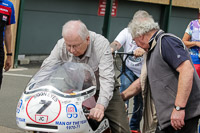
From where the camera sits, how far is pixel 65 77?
3.50 m

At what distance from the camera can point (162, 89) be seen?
381 centimetres

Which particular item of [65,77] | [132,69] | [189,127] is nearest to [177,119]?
[189,127]

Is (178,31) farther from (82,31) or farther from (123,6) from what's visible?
(82,31)

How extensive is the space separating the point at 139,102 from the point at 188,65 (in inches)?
97.7

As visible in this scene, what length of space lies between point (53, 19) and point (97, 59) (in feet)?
36.5

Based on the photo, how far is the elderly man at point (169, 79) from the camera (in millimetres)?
3645

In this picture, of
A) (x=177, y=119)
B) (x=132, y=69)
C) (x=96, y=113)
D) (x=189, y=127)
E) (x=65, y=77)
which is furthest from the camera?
(x=132, y=69)

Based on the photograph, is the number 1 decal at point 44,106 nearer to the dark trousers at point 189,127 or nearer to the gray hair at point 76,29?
the gray hair at point 76,29

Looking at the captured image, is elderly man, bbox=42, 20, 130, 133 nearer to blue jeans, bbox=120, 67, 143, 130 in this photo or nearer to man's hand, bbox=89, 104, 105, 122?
man's hand, bbox=89, 104, 105, 122

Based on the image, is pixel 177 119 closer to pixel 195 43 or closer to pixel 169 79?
pixel 169 79

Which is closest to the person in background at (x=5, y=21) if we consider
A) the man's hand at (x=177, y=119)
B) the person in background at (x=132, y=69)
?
the person in background at (x=132, y=69)

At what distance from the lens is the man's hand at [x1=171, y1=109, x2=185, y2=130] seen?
369 centimetres

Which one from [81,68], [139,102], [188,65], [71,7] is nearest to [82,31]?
[81,68]

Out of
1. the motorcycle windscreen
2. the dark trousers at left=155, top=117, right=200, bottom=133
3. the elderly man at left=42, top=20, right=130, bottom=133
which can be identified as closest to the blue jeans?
the elderly man at left=42, top=20, right=130, bottom=133
